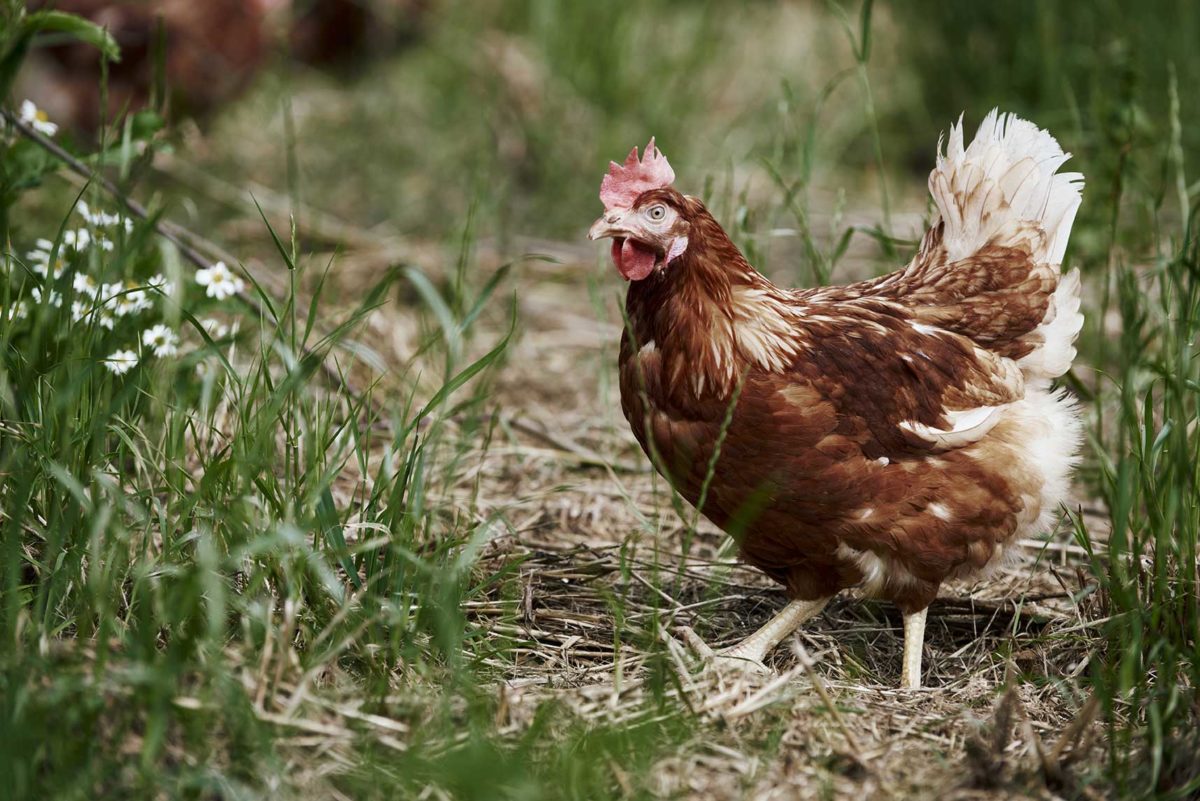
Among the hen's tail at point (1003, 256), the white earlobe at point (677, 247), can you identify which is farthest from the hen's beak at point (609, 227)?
the hen's tail at point (1003, 256)

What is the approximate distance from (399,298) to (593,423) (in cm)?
128

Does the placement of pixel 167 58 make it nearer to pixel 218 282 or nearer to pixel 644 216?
pixel 218 282

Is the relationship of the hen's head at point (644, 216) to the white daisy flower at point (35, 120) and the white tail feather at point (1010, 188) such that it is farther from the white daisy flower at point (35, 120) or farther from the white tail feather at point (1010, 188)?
the white daisy flower at point (35, 120)

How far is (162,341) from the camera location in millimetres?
3158

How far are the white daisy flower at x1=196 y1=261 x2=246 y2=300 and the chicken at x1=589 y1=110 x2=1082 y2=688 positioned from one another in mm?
1197

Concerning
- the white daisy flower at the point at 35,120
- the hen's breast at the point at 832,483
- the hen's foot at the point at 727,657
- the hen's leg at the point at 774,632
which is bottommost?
the hen's foot at the point at 727,657

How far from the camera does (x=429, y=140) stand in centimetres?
688

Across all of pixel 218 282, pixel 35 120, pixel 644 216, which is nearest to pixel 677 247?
pixel 644 216

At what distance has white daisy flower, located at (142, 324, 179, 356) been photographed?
3.10 m

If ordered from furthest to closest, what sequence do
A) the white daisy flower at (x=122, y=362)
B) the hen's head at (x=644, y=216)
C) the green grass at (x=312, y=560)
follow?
the white daisy flower at (x=122, y=362)
the hen's head at (x=644, y=216)
the green grass at (x=312, y=560)

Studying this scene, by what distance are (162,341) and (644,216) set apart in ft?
4.45

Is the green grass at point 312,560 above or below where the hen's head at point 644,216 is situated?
below

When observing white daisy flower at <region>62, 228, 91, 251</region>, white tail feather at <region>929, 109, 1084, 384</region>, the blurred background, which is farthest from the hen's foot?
the blurred background

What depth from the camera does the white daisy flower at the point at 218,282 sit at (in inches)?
131
